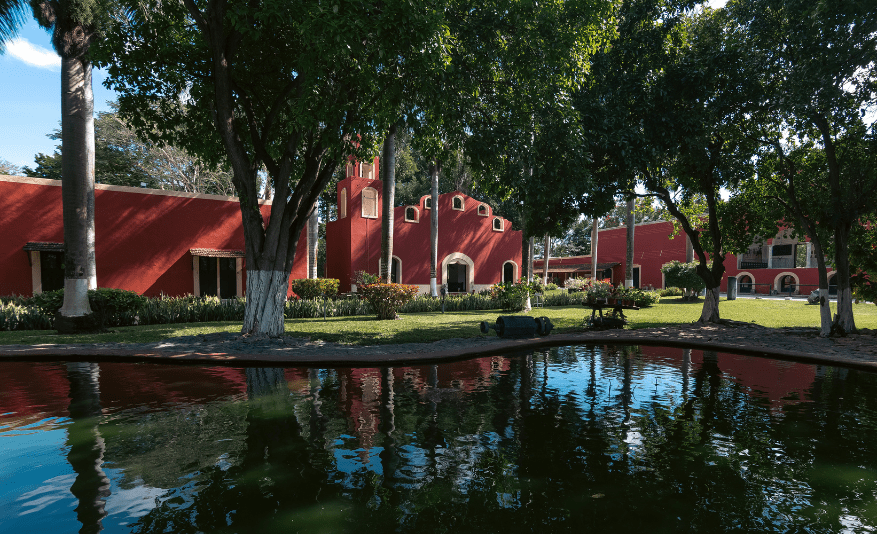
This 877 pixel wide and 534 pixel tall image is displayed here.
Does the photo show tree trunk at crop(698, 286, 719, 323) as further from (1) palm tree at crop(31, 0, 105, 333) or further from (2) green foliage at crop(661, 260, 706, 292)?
(1) palm tree at crop(31, 0, 105, 333)

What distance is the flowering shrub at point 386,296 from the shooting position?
15242 millimetres

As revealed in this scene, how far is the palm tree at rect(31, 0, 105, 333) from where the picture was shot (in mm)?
11336

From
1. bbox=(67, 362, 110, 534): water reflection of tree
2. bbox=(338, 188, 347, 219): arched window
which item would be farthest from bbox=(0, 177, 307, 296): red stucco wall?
bbox=(67, 362, 110, 534): water reflection of tree

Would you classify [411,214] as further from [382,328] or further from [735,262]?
[735,262]

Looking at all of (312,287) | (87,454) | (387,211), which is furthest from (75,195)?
(87,454)

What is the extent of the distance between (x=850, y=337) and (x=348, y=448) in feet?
44.8

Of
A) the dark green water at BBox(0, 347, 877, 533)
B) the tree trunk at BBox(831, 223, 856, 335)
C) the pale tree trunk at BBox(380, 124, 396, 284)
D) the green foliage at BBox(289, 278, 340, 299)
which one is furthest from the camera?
the green foliage at BBox(289, 278, 340, 299)

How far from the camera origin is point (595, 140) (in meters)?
11.6

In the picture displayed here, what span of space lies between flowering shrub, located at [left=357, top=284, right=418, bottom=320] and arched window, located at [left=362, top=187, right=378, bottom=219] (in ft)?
28.1

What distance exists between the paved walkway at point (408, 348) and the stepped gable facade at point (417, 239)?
13284mm

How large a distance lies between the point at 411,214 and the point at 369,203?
2856 millimetres

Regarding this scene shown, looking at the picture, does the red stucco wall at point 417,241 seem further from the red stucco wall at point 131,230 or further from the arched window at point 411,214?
the red stucco wall at point 131,230

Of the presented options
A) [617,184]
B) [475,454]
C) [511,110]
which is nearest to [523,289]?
[617,184]

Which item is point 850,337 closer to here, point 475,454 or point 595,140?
point 595,140
